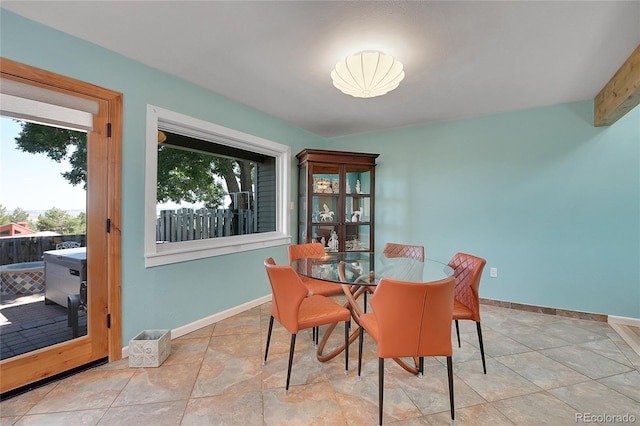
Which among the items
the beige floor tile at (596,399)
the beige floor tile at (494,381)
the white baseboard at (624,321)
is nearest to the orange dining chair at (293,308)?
the beige floor tile at (494,381)

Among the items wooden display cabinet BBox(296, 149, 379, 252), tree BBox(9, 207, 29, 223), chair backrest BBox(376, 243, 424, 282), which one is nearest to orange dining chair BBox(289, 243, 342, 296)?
chair backrest BBox(376, 243, 424, 282)

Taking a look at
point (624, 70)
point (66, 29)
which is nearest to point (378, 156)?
point (624, 70)

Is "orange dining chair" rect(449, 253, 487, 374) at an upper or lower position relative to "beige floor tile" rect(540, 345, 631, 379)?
upper

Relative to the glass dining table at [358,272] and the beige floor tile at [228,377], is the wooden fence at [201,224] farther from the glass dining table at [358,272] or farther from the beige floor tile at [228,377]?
the beige floor tile at [228,377]

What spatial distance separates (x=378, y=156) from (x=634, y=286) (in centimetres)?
312

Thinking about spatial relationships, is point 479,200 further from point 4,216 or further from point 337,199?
point 4,216

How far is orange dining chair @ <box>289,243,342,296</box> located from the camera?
2430 millimetres

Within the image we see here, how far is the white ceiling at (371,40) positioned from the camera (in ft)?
5.16

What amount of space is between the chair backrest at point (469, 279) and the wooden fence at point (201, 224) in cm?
238

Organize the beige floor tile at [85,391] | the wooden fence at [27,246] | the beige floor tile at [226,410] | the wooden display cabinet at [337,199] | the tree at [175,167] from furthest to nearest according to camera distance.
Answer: the wooden display cabinet at [337,199], the tree at [175,167], the wooden fence at [27,246], the beige floor tile at [85,391], the beige floor tile at [226,410]

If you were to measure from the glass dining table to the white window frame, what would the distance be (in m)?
0.96

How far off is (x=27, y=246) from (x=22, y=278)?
212mm

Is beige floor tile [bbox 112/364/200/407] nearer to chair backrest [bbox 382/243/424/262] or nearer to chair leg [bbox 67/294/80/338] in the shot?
chair leg [bbox 67/294/80/338]

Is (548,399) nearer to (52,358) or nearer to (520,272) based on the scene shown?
(520,272)
